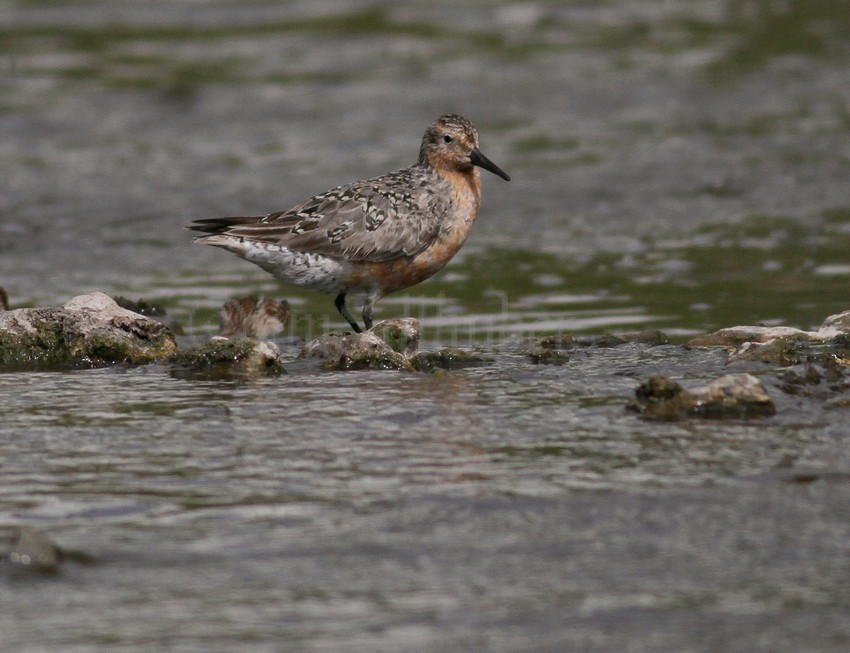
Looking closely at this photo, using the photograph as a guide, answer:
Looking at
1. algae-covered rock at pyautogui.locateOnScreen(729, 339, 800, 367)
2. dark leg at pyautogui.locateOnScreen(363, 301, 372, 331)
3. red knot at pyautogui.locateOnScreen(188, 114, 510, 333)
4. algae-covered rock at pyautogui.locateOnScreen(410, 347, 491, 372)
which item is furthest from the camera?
dark leg at pyautogui.locateOnScreen(363, 301, 372, 331)

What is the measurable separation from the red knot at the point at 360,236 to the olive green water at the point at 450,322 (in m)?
0.77

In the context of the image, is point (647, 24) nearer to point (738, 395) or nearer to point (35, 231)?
point (35, 231)

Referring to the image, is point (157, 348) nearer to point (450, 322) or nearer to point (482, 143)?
point (450, 322)

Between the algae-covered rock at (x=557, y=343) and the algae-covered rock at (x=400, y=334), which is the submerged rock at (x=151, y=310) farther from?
the algae-covered rock at (x=557, y=343)

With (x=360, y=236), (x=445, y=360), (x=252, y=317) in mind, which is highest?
(x=360, y=236)

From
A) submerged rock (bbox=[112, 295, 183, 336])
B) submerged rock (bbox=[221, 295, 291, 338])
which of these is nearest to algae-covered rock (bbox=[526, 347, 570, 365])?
submerged rock (bbox=[221, 295, 291, 338])

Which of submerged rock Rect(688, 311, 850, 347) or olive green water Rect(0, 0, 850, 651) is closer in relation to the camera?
olive green water Rect(0, 0, 850, 651)

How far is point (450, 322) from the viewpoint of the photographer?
10.5m

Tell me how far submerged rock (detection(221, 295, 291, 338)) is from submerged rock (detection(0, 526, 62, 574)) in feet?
15.3

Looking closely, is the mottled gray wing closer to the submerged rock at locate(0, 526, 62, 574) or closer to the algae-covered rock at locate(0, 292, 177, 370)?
the algae-covered rock at locate(0, 292, 177, 370)

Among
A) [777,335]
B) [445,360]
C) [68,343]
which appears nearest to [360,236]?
[445,360]

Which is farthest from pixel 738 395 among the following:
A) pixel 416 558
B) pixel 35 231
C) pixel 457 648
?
pixel 35 231

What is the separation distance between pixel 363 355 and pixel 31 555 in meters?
3.37

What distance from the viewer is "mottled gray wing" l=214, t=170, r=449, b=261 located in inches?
350
